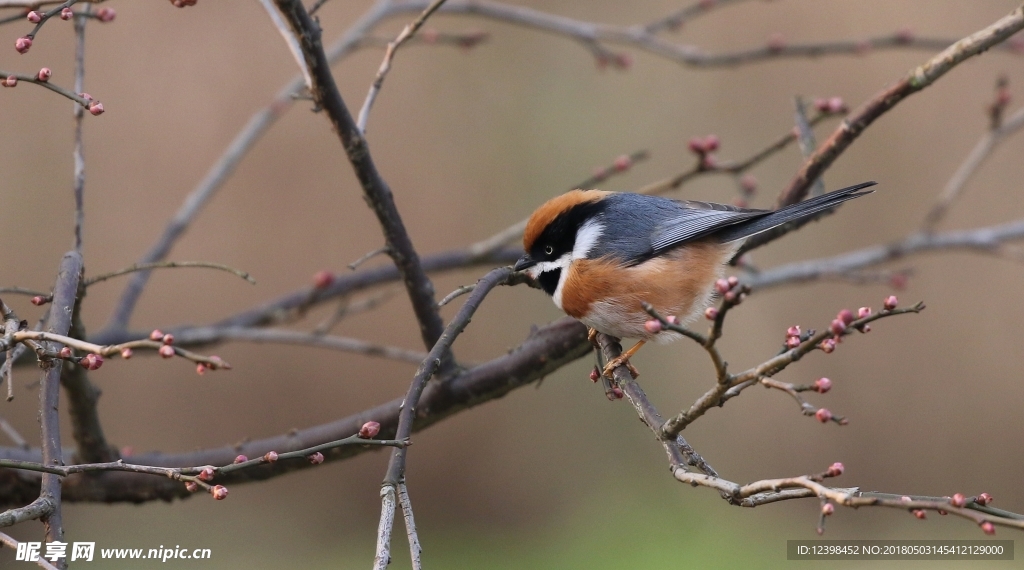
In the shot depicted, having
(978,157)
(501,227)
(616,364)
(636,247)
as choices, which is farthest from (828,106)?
(501,227)

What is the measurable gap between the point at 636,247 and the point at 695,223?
0.24 meters

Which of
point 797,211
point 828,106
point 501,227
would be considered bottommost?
point 797,211

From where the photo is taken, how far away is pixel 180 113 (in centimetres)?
562

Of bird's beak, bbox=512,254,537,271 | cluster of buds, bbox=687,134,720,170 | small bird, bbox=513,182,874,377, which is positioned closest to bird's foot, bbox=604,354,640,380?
small bird, bbox=513,182,874,377

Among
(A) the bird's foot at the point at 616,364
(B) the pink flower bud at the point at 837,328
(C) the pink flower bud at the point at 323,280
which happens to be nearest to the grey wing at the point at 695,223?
(A) the bird's foot at the point at 616,364

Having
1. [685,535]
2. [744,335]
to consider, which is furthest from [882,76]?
[685,535]

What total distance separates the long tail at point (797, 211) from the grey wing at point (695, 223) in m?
0.04

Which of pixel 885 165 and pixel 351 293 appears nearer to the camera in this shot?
pixel 351 293

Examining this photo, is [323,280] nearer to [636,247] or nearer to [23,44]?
[636,247]

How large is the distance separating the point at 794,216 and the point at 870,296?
11.7 feet

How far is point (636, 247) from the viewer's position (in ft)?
10.2

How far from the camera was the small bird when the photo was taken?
3.03 metres

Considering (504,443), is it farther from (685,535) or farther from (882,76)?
(882,76)

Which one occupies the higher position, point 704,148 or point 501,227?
point 501,227
